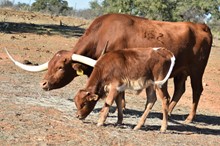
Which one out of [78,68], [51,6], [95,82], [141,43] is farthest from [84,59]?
[51,6]

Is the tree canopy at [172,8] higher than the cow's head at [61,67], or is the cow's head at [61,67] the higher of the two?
the cow's head at [61,67]

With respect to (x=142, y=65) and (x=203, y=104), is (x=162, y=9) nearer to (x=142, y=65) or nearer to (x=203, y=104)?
(x=203, y=104)

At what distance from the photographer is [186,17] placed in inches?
1698

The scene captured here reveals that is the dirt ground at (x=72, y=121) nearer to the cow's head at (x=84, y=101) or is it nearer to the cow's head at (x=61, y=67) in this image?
the cow's head at (x=84, y=101)

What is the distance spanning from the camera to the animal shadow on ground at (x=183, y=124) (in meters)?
10.4

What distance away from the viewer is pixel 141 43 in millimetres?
11188

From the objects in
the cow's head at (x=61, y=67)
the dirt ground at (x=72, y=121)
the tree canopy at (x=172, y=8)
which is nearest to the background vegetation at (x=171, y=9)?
the tree canopy at (x=172, y=8)

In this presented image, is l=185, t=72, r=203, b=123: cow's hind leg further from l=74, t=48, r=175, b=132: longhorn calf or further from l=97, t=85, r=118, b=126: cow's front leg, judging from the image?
l=97, t=85, r=118, b=126: cow's front leg

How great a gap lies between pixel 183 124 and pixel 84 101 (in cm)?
302

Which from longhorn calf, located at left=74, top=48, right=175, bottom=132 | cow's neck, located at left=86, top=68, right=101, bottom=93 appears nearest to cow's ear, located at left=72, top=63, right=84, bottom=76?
longhorn calf, located at left=74, top=48, right=175, bottom=132

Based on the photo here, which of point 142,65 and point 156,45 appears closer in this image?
point 142,65

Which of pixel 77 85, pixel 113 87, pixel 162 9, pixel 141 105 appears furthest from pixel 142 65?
pixel 162 9

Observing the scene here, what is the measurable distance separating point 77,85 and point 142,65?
5.64 metres

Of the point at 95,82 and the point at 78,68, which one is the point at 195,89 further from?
the point at 95,82
